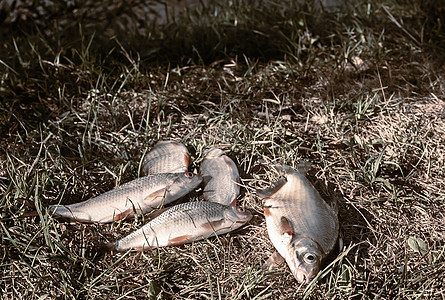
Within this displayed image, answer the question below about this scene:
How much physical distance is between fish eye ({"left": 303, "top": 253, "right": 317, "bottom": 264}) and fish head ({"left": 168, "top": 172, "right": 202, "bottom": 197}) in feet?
2.59

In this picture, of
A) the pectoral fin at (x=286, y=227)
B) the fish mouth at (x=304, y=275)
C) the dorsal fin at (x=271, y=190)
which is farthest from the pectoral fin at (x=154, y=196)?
the fish mouth at (x=304, y=275)

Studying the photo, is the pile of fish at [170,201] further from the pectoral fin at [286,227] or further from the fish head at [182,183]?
the pectoral fin at [286,227]

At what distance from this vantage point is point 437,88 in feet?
13.0

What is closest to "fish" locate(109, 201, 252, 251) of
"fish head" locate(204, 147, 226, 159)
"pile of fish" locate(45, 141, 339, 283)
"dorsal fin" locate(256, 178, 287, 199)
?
"pile of fish" locate(45, 141, 339, 283)

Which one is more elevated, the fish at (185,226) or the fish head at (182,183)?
the fish head at (182,183)

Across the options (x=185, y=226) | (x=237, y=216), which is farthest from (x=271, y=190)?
(x=185, y=226)

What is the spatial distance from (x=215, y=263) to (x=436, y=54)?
2651 mm

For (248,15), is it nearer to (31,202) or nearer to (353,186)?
(353,186)

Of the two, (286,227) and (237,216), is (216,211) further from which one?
(286,227)

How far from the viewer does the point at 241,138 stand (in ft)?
11.4

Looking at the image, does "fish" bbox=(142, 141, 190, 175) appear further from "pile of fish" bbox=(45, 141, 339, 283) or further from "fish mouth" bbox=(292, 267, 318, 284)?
"fish mouth" bbox=(292, 267, 318, 284)

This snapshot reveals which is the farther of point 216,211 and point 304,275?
point 216,211

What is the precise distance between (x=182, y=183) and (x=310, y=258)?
0.86m

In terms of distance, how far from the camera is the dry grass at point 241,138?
105 inches
